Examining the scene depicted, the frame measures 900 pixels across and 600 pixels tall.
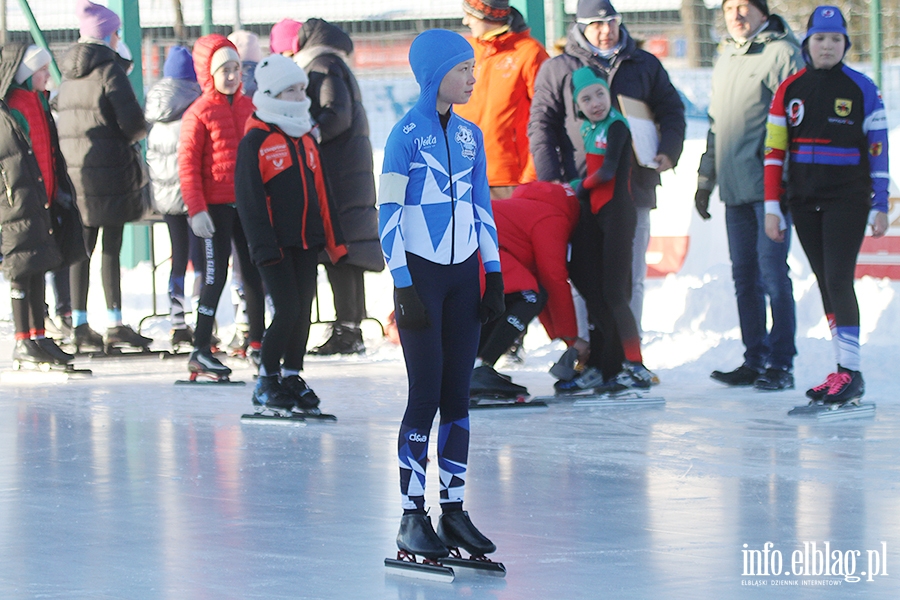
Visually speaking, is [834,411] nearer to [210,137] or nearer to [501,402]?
[501,402]

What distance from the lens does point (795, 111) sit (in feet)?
18.5

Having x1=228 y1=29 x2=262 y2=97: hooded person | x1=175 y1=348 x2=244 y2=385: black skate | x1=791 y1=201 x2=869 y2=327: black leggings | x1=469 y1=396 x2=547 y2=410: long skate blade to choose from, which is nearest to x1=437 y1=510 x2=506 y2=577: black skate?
x1=469 y1=396 x2=547 y2=410: long skate blade

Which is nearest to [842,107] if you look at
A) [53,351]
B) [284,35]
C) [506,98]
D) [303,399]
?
[506,98]

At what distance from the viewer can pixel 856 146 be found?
18.2 feet

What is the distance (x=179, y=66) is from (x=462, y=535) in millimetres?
6176

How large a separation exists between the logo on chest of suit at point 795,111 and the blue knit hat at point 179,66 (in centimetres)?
450

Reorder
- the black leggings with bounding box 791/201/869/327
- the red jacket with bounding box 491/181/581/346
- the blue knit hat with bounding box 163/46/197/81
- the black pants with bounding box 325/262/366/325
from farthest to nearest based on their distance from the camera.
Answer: the blue knit hat with bounding box 163/46/197/81
the black pants with bounding box 325/262/366/325
the red jacket with bounding box 491/181/581/346
the black leggings with bounding box 791/201/869/327

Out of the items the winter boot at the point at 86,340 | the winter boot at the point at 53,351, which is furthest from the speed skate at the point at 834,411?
the winter boot at the point at 86,340

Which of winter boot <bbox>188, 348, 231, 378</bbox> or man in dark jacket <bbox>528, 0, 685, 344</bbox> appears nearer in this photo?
man in dark jacket <bbox>528, 0, 685, 344</bbox>

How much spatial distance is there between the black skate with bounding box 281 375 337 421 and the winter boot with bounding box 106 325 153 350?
2.81 meters

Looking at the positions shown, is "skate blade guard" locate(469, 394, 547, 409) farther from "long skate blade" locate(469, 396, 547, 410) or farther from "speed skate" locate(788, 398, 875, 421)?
"speed skate" locate(788, 398, 875, 421)

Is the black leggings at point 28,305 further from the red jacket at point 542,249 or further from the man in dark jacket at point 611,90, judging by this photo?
the man in dark jacket at point 611,90

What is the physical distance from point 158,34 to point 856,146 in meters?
7.49

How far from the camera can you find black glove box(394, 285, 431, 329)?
3.26 m
